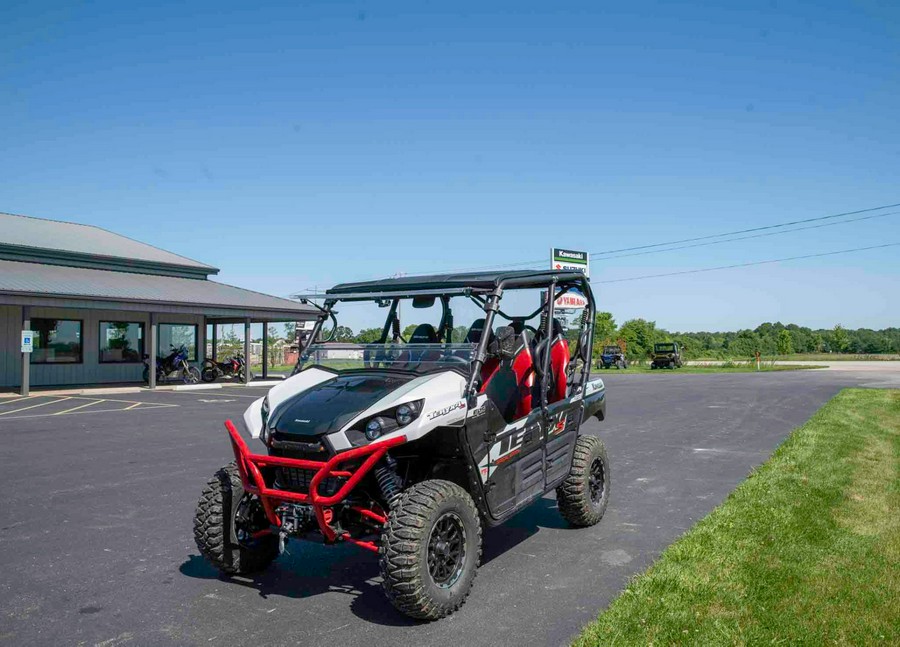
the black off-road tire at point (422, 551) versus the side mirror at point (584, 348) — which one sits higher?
the side mirror at point (584, 348)

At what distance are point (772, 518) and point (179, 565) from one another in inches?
201

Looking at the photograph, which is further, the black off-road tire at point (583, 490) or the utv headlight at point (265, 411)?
the black off-road tire at point (583, 490)

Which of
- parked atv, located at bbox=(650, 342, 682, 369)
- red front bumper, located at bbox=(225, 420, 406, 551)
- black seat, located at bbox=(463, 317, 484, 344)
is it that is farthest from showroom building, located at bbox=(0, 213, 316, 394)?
parked atv, located at bbox=(650, 342, 682, 369)

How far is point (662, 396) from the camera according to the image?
69.6 ft

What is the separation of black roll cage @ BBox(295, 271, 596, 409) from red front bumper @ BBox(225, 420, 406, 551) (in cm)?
100

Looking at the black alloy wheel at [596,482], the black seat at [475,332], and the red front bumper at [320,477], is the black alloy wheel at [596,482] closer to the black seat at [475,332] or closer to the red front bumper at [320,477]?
the black seat at [475,332]

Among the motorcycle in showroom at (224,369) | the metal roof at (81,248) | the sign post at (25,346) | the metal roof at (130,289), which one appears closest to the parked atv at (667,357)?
the metal roof at (130,289)

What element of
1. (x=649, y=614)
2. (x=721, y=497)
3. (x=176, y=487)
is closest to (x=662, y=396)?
(x=721, y=497)

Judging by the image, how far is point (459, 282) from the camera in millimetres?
5281

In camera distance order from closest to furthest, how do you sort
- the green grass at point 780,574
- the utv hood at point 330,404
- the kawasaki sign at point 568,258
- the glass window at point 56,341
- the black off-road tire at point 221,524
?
the green grass at point 780,574
the utv hood at point 330,404
the black off-road tire at point 221,524
the glass window at point 56,341
the kawasaki sign at point 568,258

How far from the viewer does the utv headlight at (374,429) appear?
419 centimetres

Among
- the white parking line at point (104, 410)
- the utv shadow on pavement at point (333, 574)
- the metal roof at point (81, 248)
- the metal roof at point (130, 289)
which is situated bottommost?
the utv shadow on pavement at point (333, 574)

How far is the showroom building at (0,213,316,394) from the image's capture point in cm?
2159

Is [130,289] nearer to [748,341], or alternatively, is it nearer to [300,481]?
[300,481]
